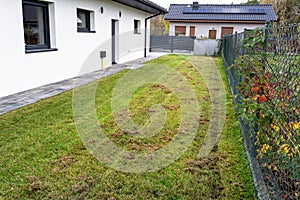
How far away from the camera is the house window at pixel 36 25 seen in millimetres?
5836

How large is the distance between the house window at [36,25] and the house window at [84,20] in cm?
163

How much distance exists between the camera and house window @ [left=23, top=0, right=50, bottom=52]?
584cm

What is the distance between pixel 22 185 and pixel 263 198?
216 centimetres

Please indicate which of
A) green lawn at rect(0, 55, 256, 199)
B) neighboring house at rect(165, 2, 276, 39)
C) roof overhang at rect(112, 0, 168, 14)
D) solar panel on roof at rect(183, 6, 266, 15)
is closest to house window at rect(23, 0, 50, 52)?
green lawn at rect(0, 55, 256, 199)

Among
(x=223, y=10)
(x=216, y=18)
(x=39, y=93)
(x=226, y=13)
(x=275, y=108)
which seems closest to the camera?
(x=275, y=108)

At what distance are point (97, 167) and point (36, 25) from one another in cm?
462

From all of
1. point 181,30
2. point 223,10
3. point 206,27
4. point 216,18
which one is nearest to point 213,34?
point 206,27

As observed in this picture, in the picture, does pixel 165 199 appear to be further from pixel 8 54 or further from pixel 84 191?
pixel 8 54

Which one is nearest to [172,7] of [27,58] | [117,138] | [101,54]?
[101,54]

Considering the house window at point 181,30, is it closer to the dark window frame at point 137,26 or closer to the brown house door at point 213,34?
the brown house door at point 213,34

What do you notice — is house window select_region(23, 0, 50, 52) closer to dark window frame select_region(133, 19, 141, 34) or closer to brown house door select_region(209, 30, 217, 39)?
dark window frame select_region(133, 19, 141, 34)

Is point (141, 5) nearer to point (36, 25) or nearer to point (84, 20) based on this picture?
point (84, 20)

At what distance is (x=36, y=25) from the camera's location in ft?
20.4

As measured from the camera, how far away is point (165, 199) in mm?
2369
